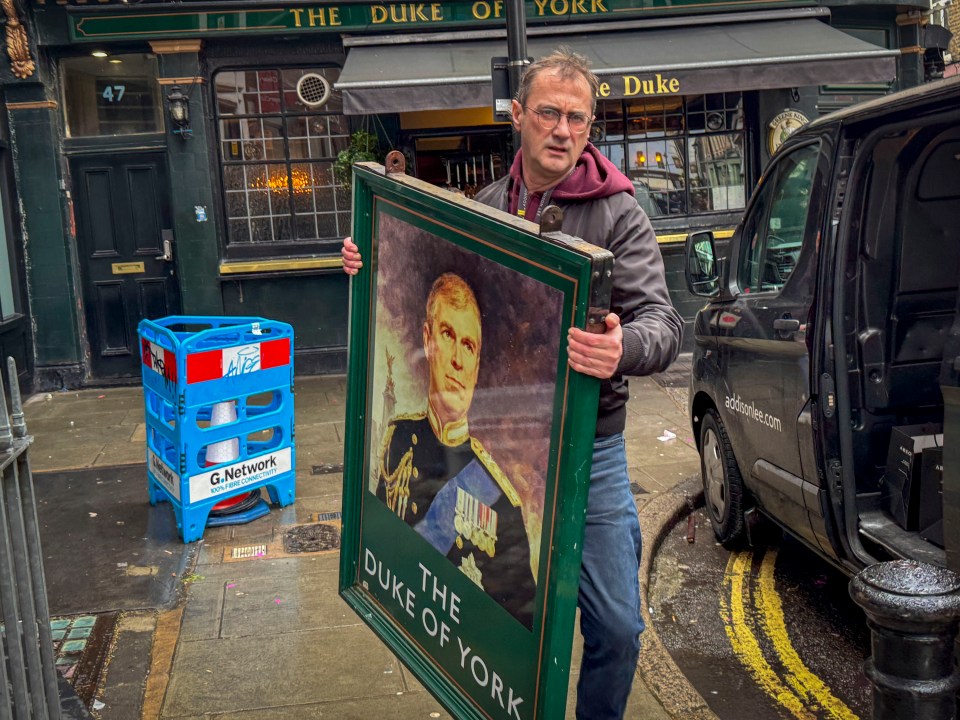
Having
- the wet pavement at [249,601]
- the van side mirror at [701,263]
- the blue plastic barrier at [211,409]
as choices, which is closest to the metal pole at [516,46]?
the van side mirror at [701,263]

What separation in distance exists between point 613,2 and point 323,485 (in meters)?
7.06

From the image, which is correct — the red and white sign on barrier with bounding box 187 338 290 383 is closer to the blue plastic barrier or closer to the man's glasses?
the blue plastic barrier

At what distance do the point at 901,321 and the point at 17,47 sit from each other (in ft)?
30.8

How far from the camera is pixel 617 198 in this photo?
297 cm

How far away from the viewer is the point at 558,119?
2912mm

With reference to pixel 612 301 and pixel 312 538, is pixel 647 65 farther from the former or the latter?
pixel 612 301

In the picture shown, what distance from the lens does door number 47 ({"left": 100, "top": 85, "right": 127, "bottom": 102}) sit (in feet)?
37.0

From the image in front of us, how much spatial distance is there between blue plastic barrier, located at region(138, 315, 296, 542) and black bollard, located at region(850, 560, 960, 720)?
14.1 ft

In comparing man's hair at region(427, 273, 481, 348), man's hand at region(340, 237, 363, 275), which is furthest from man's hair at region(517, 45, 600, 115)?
man's hand at region(340, 237, 363, 275)

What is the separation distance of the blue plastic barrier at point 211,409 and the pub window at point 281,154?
4.81 m

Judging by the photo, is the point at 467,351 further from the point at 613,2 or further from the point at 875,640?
the point at 613,2

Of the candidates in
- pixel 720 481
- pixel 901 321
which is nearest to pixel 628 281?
pixel 901 321

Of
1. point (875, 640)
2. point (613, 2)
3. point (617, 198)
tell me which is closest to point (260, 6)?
point (613, 2)

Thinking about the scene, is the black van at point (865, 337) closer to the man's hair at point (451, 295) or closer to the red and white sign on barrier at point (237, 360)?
the man's hair at point (451, 295)
